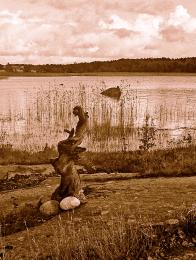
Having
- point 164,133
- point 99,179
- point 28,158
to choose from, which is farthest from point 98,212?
point 164,133

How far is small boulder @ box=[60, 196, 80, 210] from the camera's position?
27.5 feet

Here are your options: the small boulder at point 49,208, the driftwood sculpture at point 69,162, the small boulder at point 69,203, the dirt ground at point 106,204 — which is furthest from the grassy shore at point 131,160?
the small boulder at point 49,208

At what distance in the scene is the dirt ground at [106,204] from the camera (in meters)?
7.07

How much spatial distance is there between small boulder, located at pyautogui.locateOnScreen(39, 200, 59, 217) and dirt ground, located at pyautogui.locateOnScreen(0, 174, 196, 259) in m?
0.21

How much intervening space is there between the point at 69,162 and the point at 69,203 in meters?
0.84

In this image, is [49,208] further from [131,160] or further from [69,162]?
[131,160]

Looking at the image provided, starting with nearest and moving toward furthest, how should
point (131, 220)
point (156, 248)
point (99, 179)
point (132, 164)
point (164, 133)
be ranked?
point (156, 248), point (131, 220), point (99, 179), point (132, 164), point (164, 133)

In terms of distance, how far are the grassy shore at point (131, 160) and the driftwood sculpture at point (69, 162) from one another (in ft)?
13.0

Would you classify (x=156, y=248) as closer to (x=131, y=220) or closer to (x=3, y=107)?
(x=131, y=220)

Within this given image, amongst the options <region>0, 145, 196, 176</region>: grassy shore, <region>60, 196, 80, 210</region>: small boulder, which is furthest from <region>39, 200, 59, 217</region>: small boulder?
<region>0, 145, 196, 176</region>: grassy shore

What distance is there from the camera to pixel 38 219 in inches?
324

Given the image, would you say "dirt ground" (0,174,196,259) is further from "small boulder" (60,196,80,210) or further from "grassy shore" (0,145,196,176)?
"grassy shore" (0,145,196,176)

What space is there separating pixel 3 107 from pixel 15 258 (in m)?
29.1

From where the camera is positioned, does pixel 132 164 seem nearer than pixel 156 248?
No
